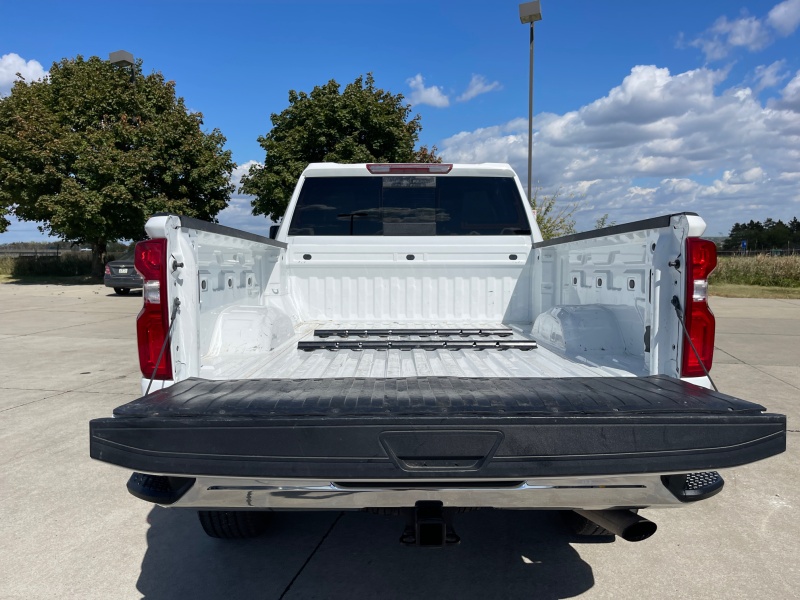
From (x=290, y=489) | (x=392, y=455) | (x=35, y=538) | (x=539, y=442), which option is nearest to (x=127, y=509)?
(x=35, y=538)

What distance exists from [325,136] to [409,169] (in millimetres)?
19176

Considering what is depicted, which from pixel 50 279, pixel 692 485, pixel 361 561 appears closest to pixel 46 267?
pixel 50 279

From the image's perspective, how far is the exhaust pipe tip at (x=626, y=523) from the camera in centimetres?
231

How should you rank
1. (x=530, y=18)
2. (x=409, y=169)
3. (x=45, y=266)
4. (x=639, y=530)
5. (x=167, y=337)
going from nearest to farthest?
(x=639, y=530) < (x=167, y=337) < (x=409, y=169) < (x=530, y=18) < (x=45, y=266)

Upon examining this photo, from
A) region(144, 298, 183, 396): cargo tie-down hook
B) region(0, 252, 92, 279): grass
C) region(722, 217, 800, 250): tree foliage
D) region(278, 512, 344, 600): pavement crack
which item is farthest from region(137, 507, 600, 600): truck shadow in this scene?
region(722, 217, 800, 250): tree foliage

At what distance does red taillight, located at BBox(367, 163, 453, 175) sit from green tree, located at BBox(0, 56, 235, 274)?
18720 millimetres

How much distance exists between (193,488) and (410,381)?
907 millimetres

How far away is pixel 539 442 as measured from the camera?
6.35 feet

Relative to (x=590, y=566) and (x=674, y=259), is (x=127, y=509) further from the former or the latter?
(x=674, y=259)

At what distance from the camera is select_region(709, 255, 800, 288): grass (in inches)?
937

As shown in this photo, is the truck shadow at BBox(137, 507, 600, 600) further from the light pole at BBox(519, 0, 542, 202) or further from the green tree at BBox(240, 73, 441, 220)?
the green tree at BBox(240, 73, 441, 220)

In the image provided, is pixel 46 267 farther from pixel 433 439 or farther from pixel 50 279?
pixel 433 439

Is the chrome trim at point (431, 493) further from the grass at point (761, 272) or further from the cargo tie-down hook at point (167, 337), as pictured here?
the grass at point (761, 272)

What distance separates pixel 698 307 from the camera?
2400 millimetres
